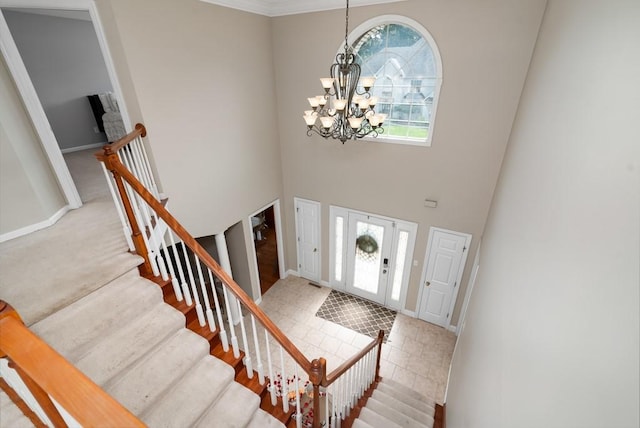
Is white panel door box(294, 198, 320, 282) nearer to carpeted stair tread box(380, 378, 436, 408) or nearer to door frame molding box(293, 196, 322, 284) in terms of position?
door frame molding box(293, 196, 322, 284)

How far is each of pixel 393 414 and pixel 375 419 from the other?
258 mm

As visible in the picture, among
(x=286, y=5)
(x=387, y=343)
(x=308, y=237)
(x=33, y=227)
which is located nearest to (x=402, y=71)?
(x=286, y=5)

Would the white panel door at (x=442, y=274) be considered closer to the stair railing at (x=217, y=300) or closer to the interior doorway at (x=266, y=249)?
the stair railing at (x=217, y=300)

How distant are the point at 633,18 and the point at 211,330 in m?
3.01

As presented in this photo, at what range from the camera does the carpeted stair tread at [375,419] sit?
10.3 ft

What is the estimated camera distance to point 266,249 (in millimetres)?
8070

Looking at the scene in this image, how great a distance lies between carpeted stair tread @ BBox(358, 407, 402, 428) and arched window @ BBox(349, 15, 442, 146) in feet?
12.3

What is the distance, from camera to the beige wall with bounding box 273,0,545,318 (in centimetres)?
353

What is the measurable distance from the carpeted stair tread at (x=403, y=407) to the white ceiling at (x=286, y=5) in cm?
541

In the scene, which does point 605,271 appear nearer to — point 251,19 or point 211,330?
point 211,330

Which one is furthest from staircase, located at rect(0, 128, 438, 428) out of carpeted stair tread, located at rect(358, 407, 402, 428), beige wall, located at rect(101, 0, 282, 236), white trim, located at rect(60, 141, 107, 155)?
white trim, located at rect(60, 141, 107, 155)

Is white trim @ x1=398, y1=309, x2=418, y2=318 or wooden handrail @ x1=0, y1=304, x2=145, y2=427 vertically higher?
wooden handrail @ x1=0, y1=304, x2=145, y2=427

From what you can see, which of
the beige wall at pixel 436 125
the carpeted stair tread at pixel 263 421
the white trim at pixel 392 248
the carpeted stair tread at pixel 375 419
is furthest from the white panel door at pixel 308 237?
the carpeted stair tread at pixel 263 421

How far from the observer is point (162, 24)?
3250 mm
